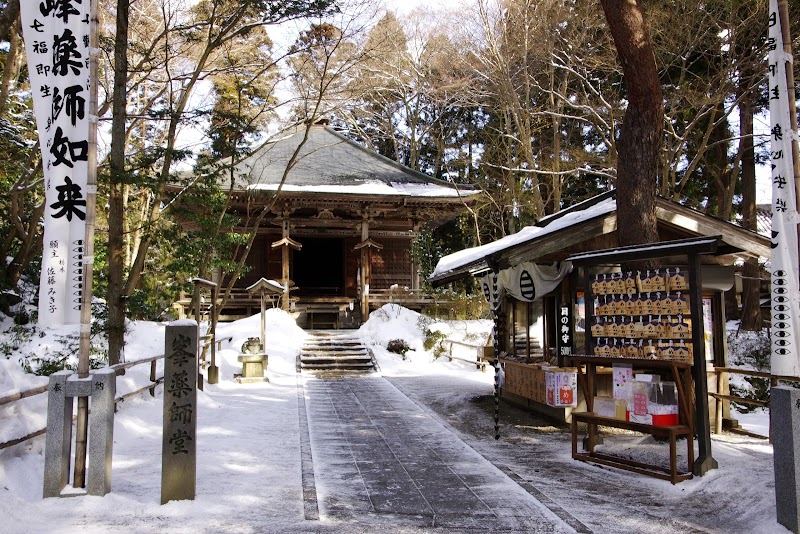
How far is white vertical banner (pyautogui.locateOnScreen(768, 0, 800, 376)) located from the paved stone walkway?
3.35 metres

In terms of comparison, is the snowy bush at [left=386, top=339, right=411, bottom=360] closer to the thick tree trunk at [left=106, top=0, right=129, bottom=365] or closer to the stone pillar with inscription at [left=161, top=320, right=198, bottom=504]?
the thick tree trunk at [left=106, top=0, right=129, bottom=365]

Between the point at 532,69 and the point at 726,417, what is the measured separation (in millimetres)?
14147

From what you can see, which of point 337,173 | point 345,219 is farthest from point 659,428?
point 337,173

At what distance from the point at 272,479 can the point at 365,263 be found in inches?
628

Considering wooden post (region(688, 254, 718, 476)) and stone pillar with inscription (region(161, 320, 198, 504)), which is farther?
wooden post (region(688, 254, 718, 476))

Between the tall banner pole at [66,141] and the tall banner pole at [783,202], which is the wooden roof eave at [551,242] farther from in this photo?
the tall banner pole at [66,141]

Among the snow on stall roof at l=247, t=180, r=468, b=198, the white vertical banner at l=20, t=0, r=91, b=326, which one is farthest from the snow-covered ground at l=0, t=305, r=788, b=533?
the snow on stall roof at l=247, t=180, r=468, b=198

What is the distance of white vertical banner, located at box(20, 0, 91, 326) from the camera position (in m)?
5.38

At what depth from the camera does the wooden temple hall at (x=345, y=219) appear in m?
21.1

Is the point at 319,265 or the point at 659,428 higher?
the point at 319,265

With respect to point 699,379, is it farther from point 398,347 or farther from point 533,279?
point 398,347

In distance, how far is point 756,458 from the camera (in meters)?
6.81

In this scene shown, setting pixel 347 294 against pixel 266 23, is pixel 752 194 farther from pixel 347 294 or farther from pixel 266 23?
pixel 266 23

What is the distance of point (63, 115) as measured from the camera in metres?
5.43
